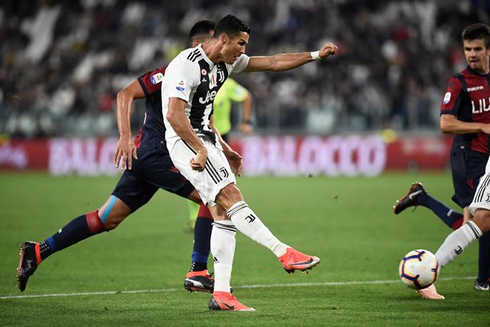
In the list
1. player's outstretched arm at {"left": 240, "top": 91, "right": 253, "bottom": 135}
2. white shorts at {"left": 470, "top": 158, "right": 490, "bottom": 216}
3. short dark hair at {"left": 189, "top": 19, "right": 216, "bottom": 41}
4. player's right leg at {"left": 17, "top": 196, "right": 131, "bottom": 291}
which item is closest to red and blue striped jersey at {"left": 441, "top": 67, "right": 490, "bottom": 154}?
white shorts at {"left": 470, "top": 158, "right": 490, "bottom": 216}

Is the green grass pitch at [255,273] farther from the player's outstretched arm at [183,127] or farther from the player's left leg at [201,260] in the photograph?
the player's outstretched arm at [183,127]

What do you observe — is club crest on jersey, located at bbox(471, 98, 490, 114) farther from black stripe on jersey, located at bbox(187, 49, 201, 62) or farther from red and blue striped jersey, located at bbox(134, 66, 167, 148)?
red and blue striped jersey, located at bbox(134, 66, 167, 148)

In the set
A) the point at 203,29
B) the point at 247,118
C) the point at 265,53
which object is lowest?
the point at 247,118

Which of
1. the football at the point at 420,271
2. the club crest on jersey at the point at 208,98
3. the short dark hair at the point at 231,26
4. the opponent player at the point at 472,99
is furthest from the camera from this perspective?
the opponent player at the point at 472,99

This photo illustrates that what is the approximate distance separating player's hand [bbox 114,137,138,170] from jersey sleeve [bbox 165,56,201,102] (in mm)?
777

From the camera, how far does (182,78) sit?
643 cm

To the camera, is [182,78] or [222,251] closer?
[182,78]

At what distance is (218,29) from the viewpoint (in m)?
6.59

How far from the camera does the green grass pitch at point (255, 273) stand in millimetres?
6277

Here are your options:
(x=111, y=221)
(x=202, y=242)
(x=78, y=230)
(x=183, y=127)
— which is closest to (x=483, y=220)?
(x=202, y=242)

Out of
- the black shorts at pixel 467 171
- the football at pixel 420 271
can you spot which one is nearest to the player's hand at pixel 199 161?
the football at pixel 420 271

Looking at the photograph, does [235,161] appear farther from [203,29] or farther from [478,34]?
[478,34]

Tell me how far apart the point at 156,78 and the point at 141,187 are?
98 cm

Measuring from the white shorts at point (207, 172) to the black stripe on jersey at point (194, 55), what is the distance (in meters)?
0.65
